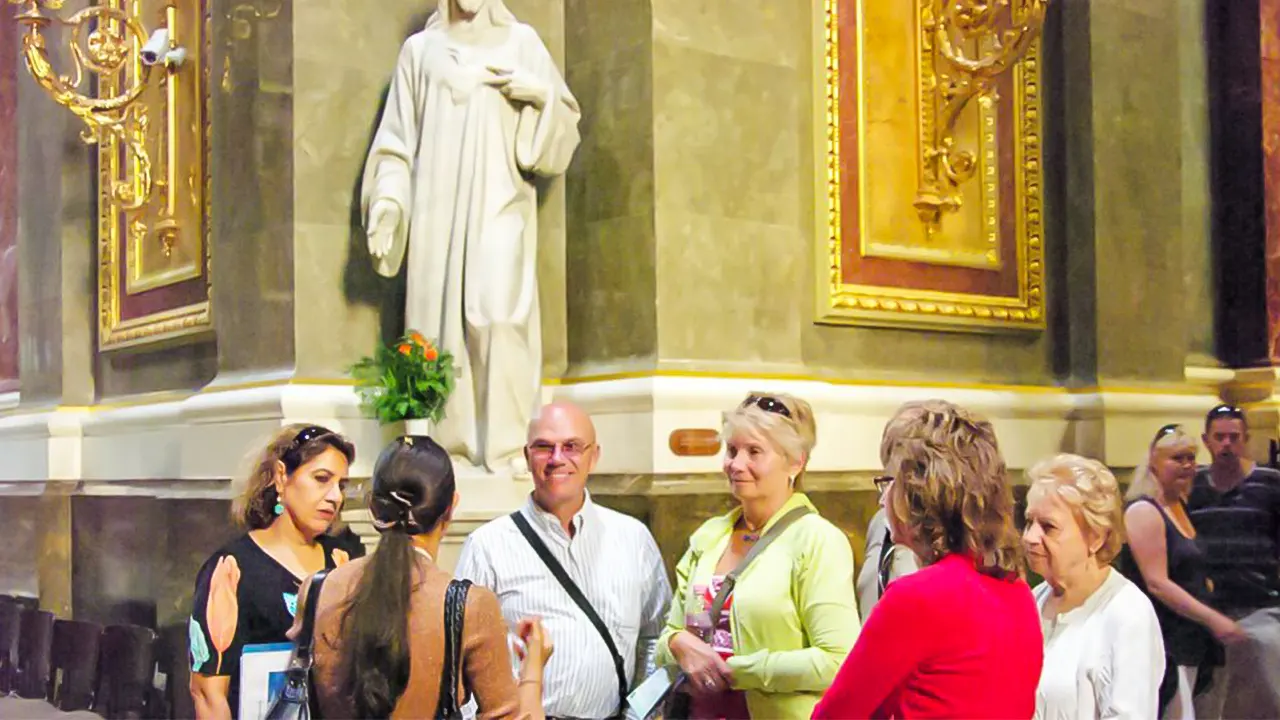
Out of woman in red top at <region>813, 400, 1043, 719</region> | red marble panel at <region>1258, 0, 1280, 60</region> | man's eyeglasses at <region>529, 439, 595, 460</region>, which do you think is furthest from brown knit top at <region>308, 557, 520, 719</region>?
red marble panel at <region>1258, 0, 1280, 60</region>

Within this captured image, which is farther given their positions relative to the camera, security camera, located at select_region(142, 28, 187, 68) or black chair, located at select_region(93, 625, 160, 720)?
security camera, located at select_region(142, 28, 187, 68)

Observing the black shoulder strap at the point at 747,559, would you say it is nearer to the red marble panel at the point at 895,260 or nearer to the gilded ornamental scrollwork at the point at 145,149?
the red marble panel at the point at 895,260

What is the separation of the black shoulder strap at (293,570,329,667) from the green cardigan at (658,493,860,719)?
1.31m

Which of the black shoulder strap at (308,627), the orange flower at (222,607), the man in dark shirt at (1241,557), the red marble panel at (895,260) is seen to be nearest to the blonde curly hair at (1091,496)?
the black shoulder strap at (308,627)

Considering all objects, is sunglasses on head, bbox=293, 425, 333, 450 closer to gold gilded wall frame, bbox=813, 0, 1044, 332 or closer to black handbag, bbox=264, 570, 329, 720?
black handbag, bbox=264, 570, 329, 720

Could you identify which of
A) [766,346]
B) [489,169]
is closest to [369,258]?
[489,169]

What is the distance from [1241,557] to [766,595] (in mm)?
3096

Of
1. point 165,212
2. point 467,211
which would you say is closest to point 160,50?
point 165,212

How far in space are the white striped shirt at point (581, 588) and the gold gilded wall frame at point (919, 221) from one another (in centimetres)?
350

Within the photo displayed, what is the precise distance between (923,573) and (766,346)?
4.43 meters

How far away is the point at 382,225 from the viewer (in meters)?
7.02

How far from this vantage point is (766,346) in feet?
24.8

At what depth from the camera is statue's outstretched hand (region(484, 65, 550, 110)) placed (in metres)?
7.15

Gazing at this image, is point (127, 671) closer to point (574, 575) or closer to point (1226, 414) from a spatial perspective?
point (574, 575)
